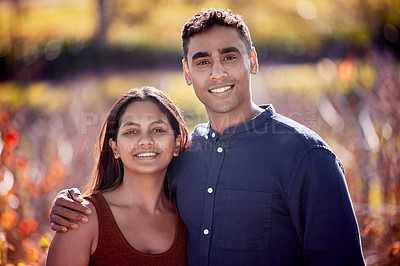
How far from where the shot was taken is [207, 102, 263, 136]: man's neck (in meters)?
2.18

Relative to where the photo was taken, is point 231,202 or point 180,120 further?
point 180,120

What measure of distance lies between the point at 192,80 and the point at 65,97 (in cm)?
543

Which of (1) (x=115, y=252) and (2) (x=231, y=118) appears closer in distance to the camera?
(1) (x=115, y=252)

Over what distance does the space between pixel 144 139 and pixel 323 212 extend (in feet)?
2.91

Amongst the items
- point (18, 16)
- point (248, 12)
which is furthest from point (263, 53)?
point (18, 16)

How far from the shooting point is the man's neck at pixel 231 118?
2.18m

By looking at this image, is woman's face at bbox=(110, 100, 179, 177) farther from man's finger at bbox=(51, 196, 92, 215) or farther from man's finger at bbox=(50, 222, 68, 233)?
man's finger at bbox=(50, 222, 68, 233)

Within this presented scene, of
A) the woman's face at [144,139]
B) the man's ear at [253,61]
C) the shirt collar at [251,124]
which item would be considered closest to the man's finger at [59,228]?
the woman's face at [144,139]

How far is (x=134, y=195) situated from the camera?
2268 mm

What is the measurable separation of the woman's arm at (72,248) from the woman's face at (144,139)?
0.39 meters

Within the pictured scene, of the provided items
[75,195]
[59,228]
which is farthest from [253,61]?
[59,228]

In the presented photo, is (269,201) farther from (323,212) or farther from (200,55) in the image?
(200,55)

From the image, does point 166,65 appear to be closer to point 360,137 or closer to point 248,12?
point 248,12

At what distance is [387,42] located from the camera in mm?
7652
